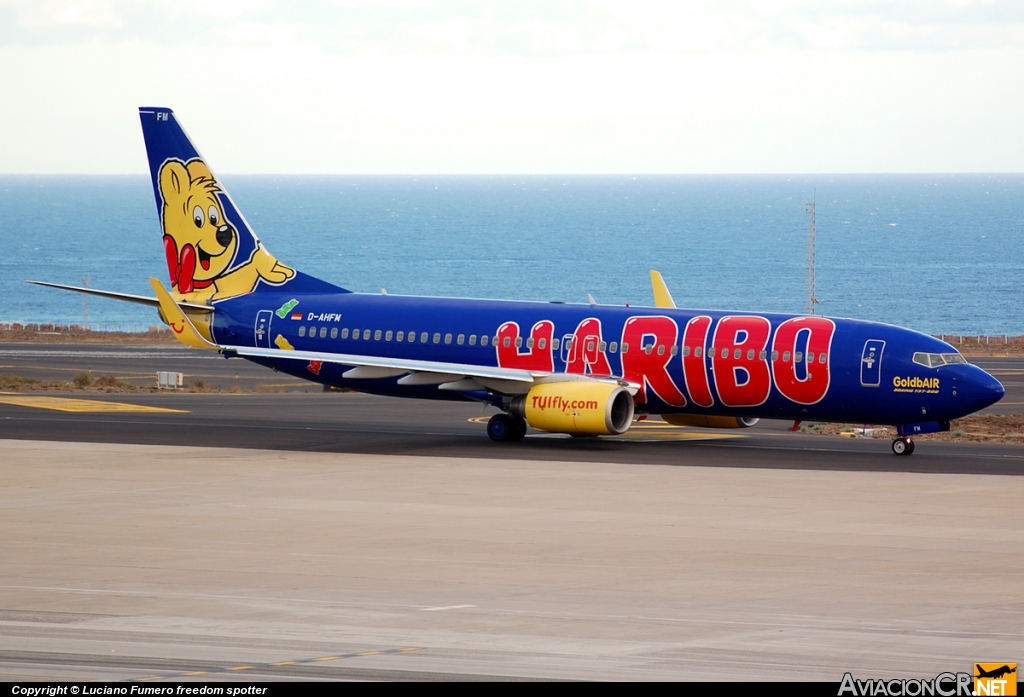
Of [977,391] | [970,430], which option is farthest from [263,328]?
[970,430]

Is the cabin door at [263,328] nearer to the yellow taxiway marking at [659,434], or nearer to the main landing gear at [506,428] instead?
the yellow taxiway marking at [659,434]

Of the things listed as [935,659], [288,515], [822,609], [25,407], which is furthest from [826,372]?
[25,407]

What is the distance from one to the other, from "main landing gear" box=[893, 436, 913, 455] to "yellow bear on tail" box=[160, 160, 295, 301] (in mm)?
20582

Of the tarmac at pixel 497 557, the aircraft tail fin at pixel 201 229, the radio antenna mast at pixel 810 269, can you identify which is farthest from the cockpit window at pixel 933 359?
the radio antenna mast at pixel 810 269

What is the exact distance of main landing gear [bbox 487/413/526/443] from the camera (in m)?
43.4

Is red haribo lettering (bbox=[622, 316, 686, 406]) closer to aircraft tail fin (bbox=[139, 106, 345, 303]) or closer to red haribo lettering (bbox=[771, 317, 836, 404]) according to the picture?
red haribo lettering (bbox=[771, 317, 836, 404])

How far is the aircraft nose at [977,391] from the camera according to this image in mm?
38438

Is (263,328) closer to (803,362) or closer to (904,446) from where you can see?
(803,362)

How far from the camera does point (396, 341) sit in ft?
150

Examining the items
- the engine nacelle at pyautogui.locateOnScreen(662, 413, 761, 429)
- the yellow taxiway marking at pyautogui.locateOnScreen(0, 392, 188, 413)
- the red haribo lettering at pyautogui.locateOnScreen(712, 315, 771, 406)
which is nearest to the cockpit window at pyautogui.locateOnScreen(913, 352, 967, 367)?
the red haribo lettering at pyautogui.locateOnScreen(712, 315, 771, 406)

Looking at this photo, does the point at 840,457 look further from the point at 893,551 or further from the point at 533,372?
the point at 893,551

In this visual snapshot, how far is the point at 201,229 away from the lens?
49531 millimetres

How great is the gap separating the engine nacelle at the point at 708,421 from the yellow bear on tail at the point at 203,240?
46.4ft

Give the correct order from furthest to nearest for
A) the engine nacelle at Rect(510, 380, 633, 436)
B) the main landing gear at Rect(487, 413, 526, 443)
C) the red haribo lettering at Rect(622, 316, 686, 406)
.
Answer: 1. the main landing gear at Rect(487, 413, 526, 443)
2. the red haribo lettering at Rect(622, 316, 686, 406)
3. the engine nacelle at Rect(510, 380, 633, 436)
